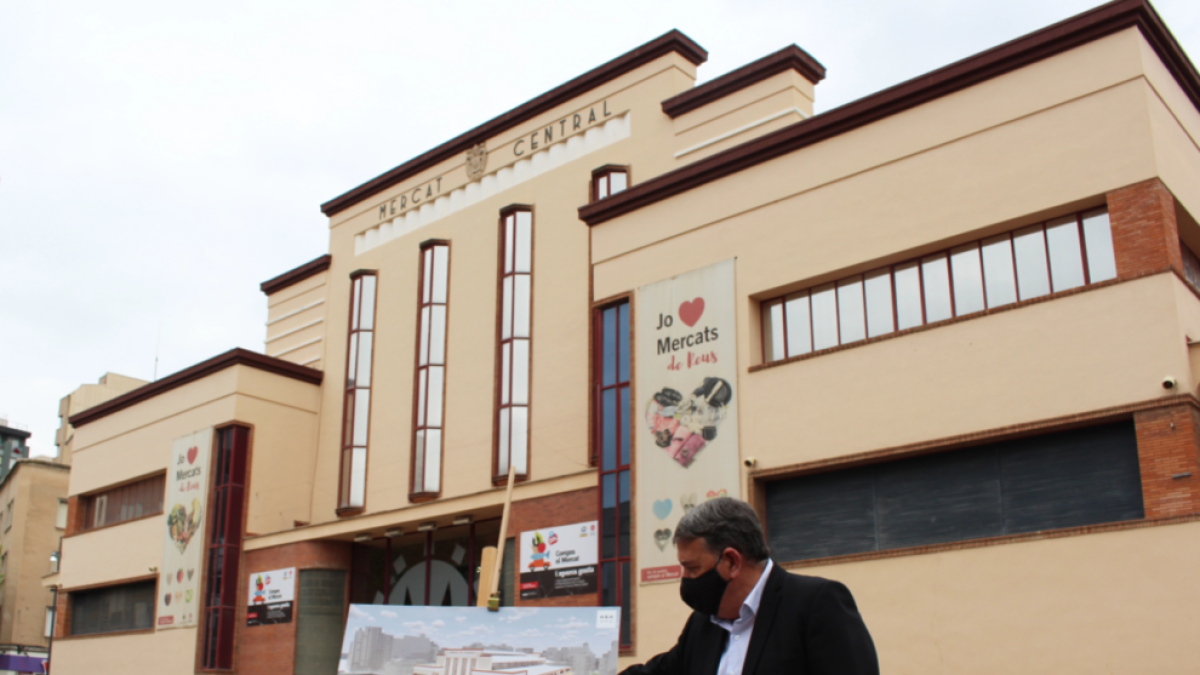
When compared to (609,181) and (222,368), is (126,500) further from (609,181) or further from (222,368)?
(609,181)

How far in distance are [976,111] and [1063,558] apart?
7.03 metres

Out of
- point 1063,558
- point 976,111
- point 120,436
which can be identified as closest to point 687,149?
point 976,111

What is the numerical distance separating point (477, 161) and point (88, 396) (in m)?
42.1

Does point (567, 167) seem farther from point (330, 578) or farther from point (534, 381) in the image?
point (330, 578)

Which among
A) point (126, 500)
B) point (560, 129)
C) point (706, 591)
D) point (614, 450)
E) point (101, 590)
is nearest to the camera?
point (706, 591)

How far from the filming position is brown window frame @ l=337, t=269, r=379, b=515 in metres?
30.5

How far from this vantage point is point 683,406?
20297mm

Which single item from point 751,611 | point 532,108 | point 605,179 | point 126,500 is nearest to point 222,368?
point 126,500

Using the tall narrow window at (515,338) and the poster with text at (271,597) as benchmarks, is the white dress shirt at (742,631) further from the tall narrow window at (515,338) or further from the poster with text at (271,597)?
the poster with text at (271,597)

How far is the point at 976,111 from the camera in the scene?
17766 millimetres

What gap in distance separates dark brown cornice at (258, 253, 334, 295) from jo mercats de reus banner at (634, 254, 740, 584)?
1628 cm

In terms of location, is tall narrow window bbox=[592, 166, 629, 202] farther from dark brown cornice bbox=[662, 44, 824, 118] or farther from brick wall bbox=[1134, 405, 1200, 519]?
brick wall bbox=[1134, 405, 1200, 519]

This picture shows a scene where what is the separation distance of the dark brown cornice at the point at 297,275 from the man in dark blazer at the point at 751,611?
30.7 metres

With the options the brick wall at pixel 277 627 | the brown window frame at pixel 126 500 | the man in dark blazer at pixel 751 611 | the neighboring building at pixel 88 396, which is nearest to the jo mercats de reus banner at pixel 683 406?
the brick wall at pixel 277 627
